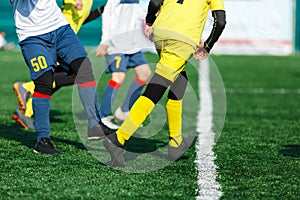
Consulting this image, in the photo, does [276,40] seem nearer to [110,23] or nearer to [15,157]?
[110,23]

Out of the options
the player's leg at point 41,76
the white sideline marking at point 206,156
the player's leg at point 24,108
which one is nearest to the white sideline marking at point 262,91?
the white sideline marking at point 206,156

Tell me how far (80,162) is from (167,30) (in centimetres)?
122

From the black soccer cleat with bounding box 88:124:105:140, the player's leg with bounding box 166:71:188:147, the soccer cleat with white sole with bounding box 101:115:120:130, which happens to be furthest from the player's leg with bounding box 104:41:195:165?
the soccer cleat with white sole with bounding box 101:115:120:130

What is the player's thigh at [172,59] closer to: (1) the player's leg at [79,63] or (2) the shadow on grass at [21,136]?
(1) the player's leg at [79,63]

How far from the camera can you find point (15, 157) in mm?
5270

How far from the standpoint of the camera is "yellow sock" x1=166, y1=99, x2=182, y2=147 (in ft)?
17.6

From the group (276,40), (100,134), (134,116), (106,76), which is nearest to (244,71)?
(106,76)

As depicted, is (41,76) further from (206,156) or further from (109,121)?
(109,121)

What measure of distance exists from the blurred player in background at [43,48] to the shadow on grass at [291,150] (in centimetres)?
192

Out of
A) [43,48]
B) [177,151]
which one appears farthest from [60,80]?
[177,151]

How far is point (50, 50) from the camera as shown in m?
5.53

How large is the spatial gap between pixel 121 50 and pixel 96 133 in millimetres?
1850

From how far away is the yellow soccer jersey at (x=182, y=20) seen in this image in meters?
4.97

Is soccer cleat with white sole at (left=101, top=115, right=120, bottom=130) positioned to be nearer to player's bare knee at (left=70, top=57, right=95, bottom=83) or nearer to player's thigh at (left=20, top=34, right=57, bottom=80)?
player's bare knee at (left=70, top=57, right=95, bottom=83)
